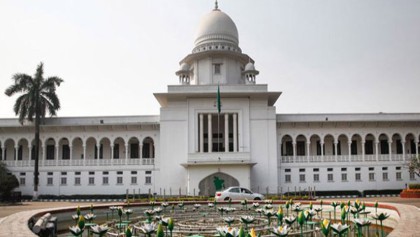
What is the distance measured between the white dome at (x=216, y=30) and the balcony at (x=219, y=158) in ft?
44.6

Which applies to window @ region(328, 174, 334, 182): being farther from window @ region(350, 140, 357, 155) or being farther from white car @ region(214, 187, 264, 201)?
white car @ region(214, 187, 264, 201)

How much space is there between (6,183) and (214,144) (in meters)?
18.7

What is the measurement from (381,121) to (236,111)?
14.3 m

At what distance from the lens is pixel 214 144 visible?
42969 millimetres

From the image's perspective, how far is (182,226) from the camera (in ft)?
47.1

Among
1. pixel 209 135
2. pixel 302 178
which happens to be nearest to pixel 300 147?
pixel 302 178

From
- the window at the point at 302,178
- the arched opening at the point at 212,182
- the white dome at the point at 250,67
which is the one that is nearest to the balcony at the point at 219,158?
the arched opening at the point at 212,182

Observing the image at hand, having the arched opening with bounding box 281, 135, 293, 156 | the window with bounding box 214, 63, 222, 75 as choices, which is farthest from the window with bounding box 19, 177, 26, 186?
the arched opening with bounding box 281, 135, 293, 156

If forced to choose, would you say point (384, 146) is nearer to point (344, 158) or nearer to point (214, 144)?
point (344, 158)

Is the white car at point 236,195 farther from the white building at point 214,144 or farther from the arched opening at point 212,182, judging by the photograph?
the arched opening at point 212,182

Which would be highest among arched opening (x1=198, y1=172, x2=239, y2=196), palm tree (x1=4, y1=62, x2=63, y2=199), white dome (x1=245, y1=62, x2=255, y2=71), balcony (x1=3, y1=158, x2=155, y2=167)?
white dome (x1=245, y1=62, x2=255, y2=71)

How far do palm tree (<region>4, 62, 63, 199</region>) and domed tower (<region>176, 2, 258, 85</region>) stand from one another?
1220 cm

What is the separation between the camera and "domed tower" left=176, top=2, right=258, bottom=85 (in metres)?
44.8

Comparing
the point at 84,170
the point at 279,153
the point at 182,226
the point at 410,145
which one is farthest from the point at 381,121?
the point at 182,226
